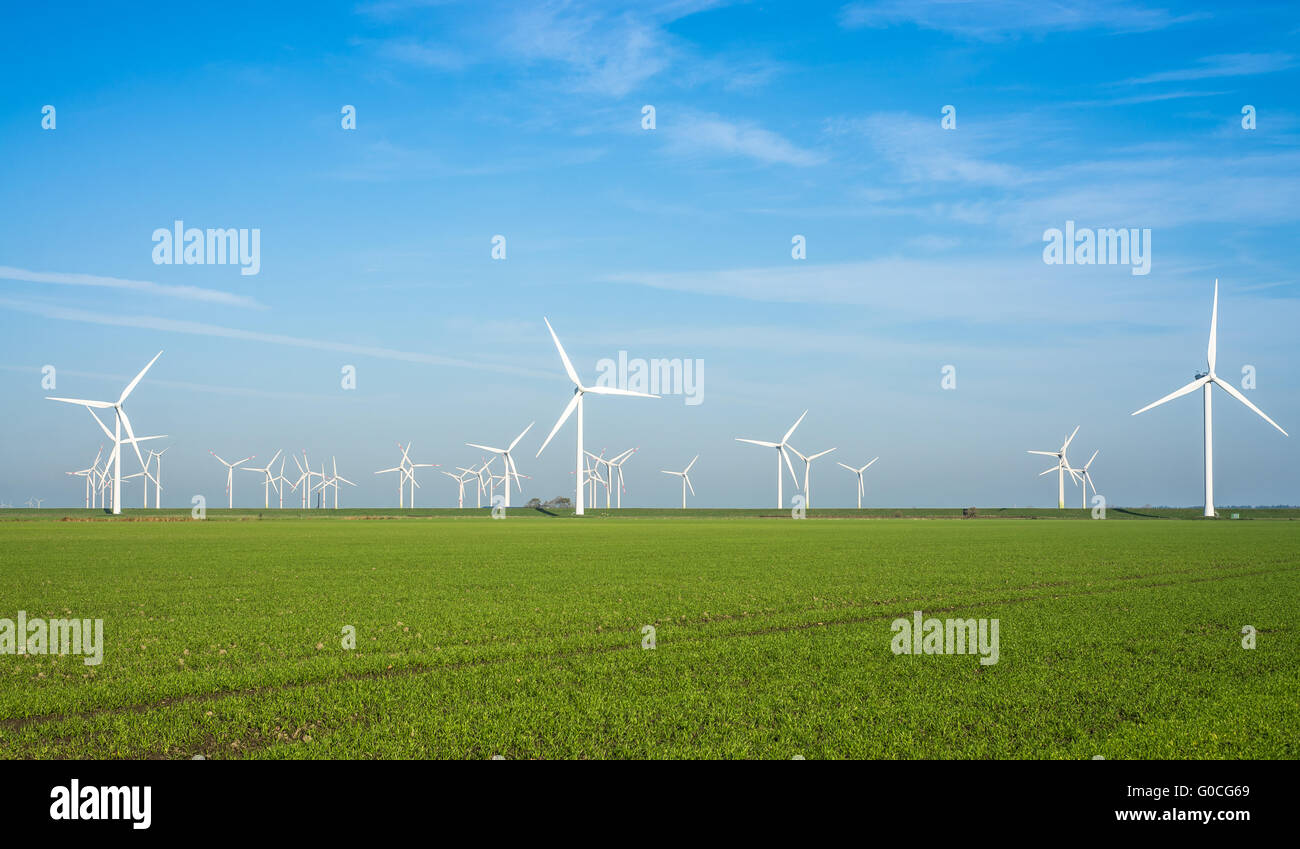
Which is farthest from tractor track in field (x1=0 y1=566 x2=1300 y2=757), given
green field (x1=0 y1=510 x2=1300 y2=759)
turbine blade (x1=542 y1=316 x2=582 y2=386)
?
turbine blade (x1=542 y1=316 x2=582 y2=386)

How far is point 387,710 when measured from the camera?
41.2ft

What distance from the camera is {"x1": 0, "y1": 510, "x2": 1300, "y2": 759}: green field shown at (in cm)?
1109

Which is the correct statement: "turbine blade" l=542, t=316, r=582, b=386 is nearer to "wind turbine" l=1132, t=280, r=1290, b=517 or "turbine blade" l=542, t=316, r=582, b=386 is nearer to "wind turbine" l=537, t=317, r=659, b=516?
"wind turbine" l=537, t=317, r=659, b=516

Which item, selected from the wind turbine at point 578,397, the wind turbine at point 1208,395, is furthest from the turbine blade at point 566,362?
the wind turbine at point 1208,395

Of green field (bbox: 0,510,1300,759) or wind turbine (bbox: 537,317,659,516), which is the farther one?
wind turbine (bbox: 537,317,659,516)

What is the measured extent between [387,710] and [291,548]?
42475 mm

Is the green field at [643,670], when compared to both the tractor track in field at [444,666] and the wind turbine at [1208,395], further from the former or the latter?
the wind turbine at [1208,395]

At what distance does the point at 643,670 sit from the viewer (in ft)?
50.9

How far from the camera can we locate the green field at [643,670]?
11086 millimetres

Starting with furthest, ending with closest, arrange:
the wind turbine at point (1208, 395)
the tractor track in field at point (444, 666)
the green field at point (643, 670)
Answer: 1. the wind turbine at point (1208, 395)
2. the tractor track in field at point (444, 666)
3. the green field at point (643, 670)

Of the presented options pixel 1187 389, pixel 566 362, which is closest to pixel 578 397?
pixel 566 362

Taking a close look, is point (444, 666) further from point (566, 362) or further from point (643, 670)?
point (566, 362)
